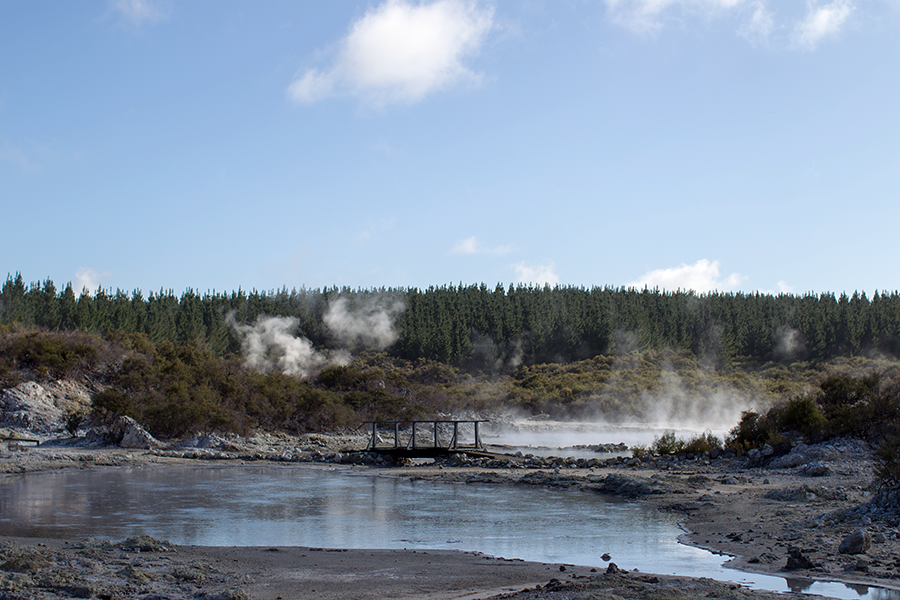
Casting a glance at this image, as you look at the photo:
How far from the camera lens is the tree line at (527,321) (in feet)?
302

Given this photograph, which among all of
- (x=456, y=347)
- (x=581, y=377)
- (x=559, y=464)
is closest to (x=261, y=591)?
(x=559, y=464)

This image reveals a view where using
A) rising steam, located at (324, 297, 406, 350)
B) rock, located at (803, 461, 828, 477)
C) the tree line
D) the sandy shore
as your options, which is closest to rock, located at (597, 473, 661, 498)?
the sandy shore

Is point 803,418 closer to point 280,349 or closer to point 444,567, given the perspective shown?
point 444,567

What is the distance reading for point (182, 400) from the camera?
3453 centimetres

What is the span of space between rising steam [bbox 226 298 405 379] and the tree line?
131 centimetres

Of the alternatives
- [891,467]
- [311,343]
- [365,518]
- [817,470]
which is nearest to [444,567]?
[365,518]

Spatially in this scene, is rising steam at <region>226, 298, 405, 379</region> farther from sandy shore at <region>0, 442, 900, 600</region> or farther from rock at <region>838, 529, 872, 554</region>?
rock at <region>838, 529, 872, 554</region>

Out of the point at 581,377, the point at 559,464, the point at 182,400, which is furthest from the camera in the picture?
the point at 581,377

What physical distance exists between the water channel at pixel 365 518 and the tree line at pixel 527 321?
6614 cm

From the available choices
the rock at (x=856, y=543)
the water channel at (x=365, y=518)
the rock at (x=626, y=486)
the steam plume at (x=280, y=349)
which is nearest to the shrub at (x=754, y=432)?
the rock at (x=626, y=486)

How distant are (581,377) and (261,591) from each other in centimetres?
6823

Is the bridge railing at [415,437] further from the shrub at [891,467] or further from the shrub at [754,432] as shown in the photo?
the shrub at [891,467]

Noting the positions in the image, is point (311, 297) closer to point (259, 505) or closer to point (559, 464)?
point (559, 464)

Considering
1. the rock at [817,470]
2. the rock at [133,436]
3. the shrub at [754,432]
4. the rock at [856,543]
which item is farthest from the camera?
the rock at [133,436]
